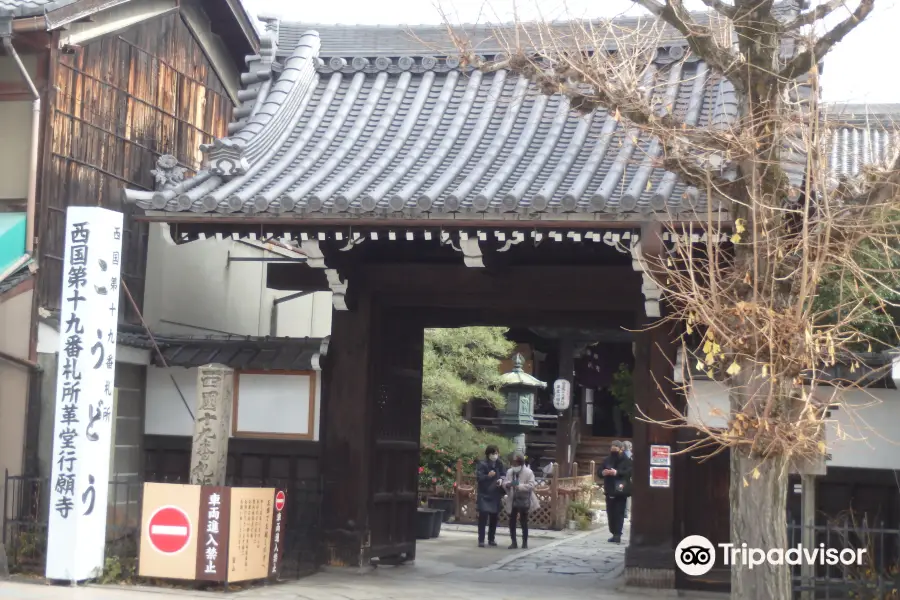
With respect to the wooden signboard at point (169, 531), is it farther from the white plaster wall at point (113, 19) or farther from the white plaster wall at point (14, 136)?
the white plaster wall at point (113, 19)

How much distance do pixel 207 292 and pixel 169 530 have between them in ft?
19.0

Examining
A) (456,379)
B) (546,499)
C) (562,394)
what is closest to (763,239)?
(456,379)

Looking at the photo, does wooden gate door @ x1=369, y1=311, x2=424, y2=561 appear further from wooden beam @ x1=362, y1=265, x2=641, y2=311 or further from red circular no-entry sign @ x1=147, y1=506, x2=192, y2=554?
red circular no-entry sign @ x1=147, y1=506, x2=192, y2=554

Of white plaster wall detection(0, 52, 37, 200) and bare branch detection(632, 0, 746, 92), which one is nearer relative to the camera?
bare branch detection(632, 0, 746, 92)

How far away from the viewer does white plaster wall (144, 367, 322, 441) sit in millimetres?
14883

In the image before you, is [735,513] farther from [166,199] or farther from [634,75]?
[166,199]

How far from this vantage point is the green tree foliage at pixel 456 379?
23234 millimetres

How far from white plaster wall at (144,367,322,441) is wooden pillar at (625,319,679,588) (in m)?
4.15

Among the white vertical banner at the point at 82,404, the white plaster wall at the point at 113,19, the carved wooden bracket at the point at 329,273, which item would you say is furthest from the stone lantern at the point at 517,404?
the white vertical banner at the point at 82,404

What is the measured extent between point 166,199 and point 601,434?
1020 inches

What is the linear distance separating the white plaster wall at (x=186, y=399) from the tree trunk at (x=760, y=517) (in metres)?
7.29

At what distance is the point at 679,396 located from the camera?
13.6 m

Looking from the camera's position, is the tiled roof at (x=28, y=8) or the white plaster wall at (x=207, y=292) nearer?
the tiled roof at (x=28, y=8)

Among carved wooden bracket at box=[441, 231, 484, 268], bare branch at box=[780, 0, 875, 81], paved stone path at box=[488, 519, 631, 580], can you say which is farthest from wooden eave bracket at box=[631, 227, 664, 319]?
paved stone path at box=[488, 519, 631, 580]
